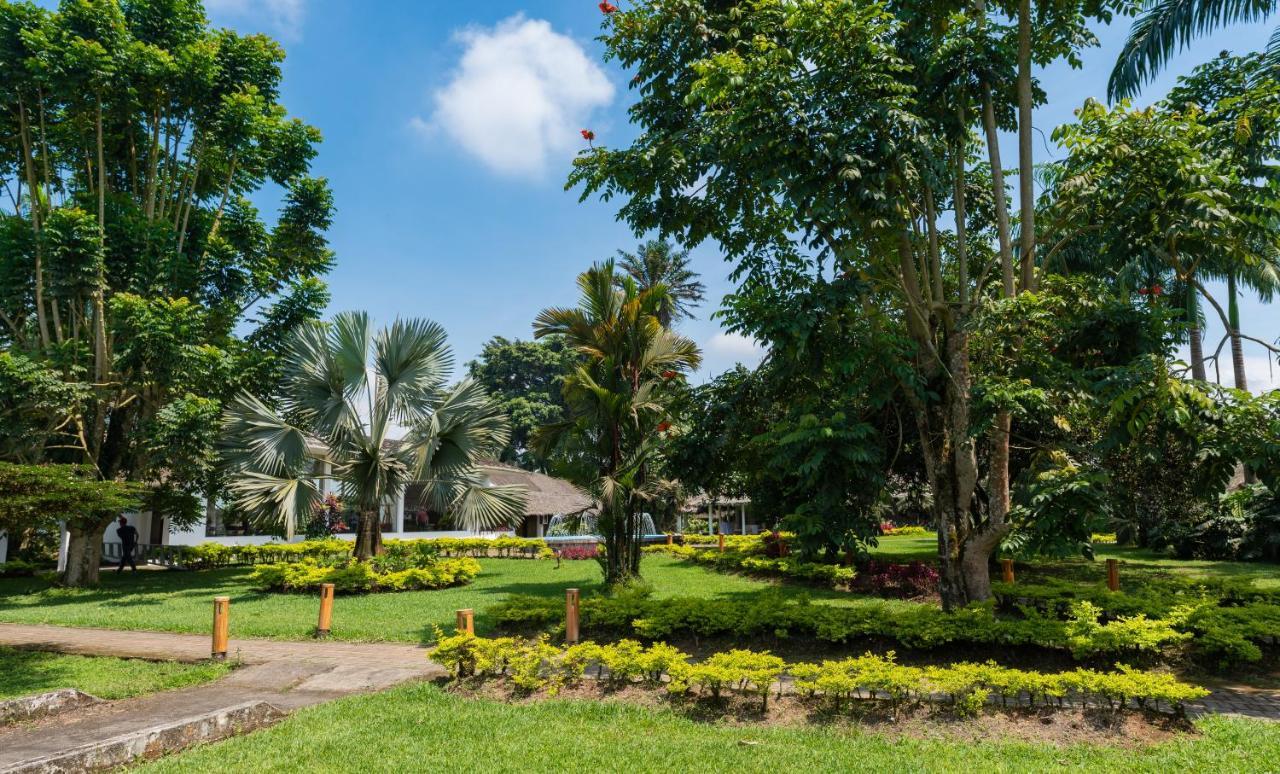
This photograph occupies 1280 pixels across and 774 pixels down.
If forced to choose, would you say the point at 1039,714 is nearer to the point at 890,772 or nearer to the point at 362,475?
the point at 890,772

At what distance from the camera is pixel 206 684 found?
821 centimetres

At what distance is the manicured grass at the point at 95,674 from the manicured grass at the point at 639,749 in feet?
8.85

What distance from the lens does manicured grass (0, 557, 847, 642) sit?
11.9 m

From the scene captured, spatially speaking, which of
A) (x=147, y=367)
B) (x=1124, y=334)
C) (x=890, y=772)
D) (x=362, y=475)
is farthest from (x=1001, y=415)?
(x=147, y=367)

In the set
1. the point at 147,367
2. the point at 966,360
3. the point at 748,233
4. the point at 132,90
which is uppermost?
the point at 132,90

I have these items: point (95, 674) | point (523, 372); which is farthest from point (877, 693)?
point (523, 372)

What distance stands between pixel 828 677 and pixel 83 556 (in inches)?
736

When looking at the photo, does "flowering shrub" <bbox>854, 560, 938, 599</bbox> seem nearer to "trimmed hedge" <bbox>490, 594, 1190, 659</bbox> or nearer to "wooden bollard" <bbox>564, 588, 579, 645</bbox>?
"trimmed hedge" <bbox>490, 594, 1190, 659</bbox>

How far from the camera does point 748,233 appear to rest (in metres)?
11.4

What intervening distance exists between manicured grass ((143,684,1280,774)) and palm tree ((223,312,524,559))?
32.2 feet

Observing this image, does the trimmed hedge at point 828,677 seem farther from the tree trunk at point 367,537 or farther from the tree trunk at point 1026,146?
the tree trunk at point 367,537

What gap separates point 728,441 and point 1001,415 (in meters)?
3.77

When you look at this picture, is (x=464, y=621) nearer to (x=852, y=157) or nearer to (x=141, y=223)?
(x=852, y=157)

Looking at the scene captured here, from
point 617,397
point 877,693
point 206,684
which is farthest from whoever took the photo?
point 617,397
